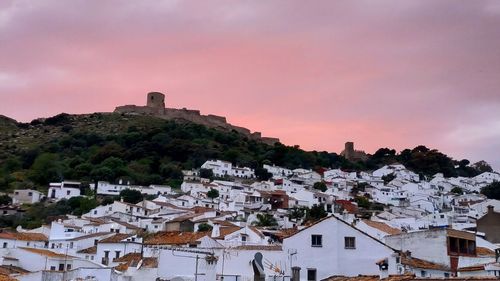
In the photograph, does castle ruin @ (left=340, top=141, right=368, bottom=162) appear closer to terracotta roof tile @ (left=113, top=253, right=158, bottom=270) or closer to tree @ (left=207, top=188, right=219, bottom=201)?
tree @ (left=207, top=188, right=219, bottom=201)

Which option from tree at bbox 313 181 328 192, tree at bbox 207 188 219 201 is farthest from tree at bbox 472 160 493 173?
tree at bbox 207 188 219 201

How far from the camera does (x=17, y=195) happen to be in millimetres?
77375

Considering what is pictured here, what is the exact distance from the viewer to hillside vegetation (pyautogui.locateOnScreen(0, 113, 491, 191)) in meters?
88.4

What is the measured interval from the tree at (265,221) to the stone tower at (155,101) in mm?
95357

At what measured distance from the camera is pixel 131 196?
74062mm

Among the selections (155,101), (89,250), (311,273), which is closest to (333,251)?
(311,273)

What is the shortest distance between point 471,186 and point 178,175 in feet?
169

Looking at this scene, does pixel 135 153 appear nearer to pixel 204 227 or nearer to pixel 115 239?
pixel 204 227

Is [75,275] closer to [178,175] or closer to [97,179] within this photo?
[97,179]

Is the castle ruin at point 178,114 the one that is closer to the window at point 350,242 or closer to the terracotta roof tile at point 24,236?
the terracotta roof tile at point 24,236

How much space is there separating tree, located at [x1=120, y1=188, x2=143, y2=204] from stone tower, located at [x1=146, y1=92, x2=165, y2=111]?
77.0 metres

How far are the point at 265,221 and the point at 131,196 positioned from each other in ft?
77.4

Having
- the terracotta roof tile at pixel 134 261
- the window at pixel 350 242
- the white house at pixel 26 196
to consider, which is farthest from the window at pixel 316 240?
the white house at pixel 26 196

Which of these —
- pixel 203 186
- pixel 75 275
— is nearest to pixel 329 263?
pixel 75 275
